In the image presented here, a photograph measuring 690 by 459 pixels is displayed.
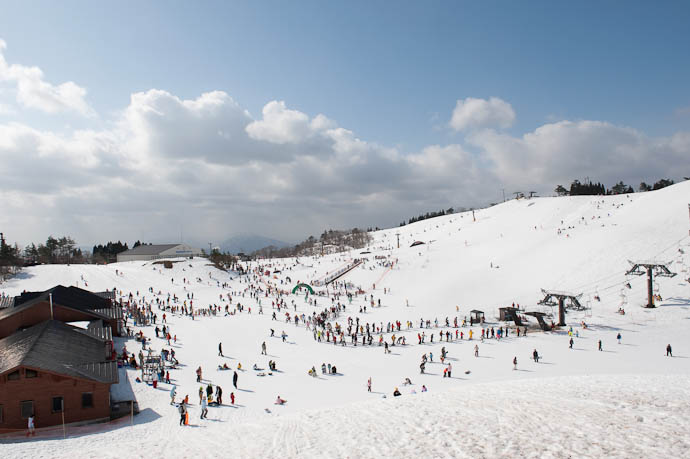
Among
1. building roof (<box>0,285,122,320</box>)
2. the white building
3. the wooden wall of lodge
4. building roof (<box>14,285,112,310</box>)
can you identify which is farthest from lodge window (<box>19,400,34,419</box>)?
the white building

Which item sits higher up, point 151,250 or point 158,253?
point 151,250

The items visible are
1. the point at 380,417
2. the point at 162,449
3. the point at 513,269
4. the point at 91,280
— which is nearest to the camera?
the point at 162,449

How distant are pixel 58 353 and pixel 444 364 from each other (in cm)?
2144

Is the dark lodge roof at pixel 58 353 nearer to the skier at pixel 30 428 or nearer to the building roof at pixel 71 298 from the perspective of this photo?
the skier at pixel 30 428

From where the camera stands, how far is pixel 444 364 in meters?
24.2

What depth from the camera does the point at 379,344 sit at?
29359 mm

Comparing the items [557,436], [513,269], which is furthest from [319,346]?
[513,269]

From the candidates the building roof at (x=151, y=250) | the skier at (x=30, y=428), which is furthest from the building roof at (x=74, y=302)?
the building roof at (x=151, y=250)

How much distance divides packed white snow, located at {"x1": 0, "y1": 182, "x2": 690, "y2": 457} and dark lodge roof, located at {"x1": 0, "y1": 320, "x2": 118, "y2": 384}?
2303mm

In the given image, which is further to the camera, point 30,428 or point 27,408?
point 27,408

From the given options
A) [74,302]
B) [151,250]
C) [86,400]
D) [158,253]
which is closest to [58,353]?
[86,400]

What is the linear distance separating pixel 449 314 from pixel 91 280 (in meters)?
55.3

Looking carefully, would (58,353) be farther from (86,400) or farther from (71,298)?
(71,298)

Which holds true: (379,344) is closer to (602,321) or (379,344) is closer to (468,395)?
(468,395)
